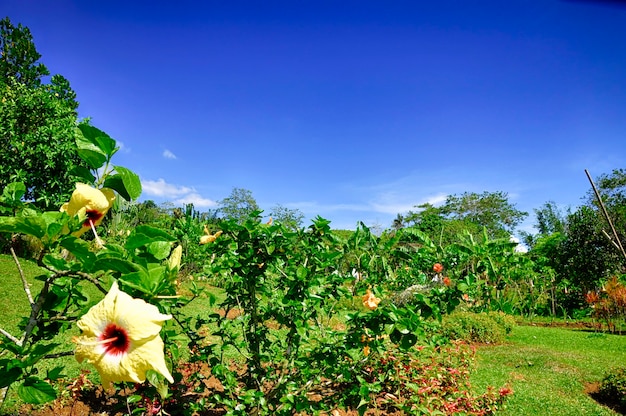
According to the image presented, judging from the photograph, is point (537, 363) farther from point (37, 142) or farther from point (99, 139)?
point (37, 142)

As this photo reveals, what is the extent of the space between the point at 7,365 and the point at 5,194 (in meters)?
0.38

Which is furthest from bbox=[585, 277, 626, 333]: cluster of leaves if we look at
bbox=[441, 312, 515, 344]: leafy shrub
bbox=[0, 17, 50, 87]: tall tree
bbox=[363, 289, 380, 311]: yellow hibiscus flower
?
bbox=[0, 17, 50, 87]: tall tree

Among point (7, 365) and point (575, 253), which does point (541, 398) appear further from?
point (575, 253)

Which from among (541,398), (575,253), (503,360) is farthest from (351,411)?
(575,253)

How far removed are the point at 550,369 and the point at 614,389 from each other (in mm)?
1413

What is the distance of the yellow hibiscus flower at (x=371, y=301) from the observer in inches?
72.4

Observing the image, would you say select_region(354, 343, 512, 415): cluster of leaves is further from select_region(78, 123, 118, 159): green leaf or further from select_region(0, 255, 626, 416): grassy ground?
select_region(78, 123, 118, 159): green leaf

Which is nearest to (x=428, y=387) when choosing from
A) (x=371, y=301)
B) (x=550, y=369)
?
(x=371, y=301)

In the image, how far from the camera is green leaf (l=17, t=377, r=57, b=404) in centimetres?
71

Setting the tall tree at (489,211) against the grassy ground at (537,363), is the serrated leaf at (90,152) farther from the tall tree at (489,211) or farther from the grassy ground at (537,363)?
the tall tree at (489,211)

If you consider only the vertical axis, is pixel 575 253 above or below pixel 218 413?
above

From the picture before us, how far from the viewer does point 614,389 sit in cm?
437

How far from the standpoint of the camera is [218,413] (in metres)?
2.67

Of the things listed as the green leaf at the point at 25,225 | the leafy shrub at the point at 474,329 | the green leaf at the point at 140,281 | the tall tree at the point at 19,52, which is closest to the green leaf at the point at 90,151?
the green leaf at the point at 25,225
